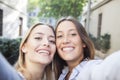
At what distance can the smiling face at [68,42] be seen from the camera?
6.68 feet

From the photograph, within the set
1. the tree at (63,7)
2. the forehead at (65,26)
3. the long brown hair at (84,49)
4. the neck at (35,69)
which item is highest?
the tree at (63,7)

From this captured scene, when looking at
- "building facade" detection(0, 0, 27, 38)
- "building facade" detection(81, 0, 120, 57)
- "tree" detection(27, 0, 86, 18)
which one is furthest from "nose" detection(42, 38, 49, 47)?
"tree" detection(27, 0, 86, 18)

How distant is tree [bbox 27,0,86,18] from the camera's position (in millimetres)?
25891

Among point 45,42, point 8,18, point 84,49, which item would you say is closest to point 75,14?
point 8,18

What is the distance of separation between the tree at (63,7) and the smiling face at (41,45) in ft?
76.7

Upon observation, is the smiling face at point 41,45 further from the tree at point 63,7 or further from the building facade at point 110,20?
the tree at point 63,7

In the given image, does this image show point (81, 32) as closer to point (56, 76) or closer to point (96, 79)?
point (56, 76)

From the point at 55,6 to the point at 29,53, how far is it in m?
25.5

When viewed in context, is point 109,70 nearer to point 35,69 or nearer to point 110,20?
point 35,69

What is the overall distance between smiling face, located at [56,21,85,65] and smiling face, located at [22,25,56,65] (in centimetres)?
5

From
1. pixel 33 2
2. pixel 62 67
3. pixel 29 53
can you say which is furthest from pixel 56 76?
pixel 33 2

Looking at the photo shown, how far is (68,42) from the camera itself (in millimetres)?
2059


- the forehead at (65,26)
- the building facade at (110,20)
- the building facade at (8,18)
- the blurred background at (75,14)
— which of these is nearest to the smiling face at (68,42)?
the forehead at (65,26)

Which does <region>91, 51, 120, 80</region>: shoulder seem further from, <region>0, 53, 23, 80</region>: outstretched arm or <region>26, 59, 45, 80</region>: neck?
<region>26, 59, 45, 80</region>: neck
